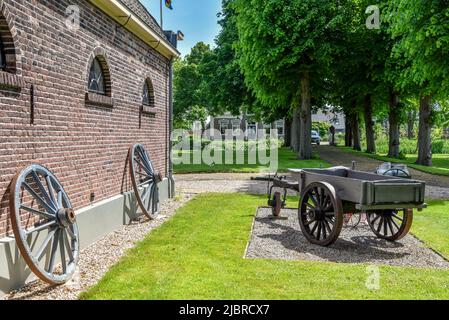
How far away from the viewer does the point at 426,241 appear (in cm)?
769

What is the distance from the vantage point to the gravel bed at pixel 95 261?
4.92 metres

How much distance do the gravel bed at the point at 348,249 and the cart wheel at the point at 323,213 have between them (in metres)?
0.20

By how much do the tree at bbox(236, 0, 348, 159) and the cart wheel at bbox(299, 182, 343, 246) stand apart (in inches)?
524

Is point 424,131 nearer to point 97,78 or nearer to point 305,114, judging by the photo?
point 305,114

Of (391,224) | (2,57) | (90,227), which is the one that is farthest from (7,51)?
(391,224)

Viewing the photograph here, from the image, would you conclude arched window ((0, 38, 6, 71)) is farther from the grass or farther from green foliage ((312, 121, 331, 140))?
green foliage ((312, 121, 331, 140))

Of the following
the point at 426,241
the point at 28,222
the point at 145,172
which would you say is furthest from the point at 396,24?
the point at 28,222

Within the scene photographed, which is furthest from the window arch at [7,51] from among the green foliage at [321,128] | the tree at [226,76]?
the green foliage at [321,128]

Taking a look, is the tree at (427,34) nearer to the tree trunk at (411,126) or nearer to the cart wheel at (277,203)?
the cart wheel at (277,203)

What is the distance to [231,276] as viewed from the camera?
5.57m

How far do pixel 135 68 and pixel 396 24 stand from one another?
875 centimetres

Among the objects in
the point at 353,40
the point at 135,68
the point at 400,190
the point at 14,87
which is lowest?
the point at 400,190

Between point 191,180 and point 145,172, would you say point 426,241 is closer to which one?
point 145,172

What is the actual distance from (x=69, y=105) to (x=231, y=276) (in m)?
3.72
